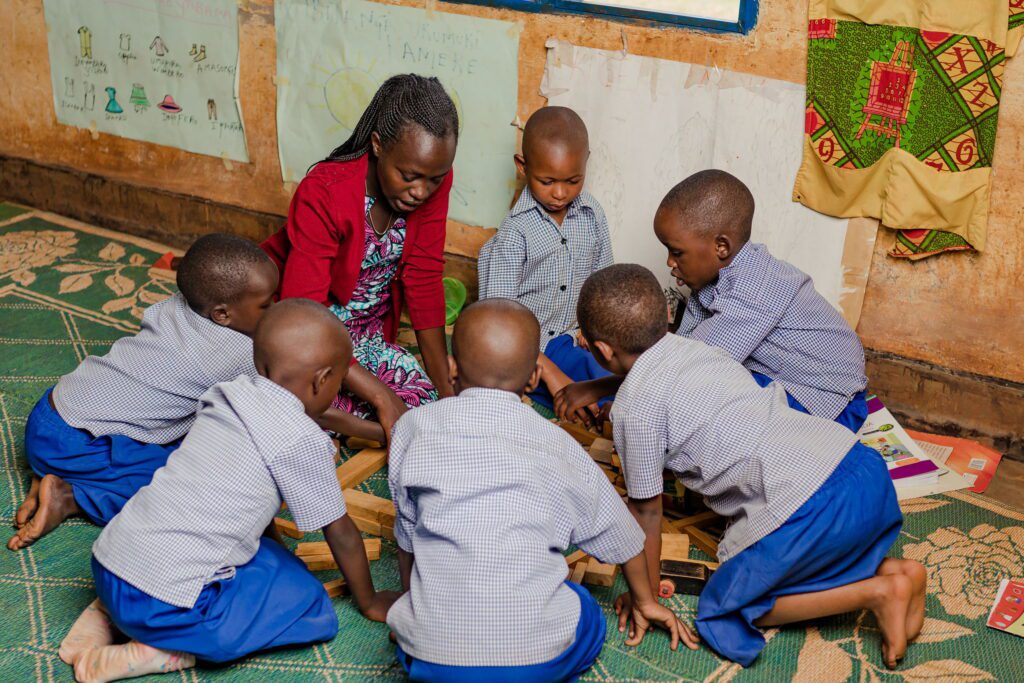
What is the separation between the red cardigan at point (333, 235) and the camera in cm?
311

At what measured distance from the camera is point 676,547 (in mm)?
2721

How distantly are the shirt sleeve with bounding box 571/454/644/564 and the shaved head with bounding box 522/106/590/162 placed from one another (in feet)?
5.11

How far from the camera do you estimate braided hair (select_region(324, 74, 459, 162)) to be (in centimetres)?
294

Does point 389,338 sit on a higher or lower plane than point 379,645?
higher

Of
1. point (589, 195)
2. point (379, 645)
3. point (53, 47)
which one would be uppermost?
point (53, 47)

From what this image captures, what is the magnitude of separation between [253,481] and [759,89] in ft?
7.32

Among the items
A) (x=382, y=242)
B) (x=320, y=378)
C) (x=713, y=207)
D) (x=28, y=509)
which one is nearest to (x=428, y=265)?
(x=382, y=242)

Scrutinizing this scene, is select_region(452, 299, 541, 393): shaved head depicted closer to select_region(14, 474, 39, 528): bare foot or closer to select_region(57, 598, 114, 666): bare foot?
select_region(57, 598, 114, 666): bare foot

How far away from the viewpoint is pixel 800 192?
346cm

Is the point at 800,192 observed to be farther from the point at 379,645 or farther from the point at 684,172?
the point at 379,645

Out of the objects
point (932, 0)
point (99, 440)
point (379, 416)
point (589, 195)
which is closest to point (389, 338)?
point (379, 416)

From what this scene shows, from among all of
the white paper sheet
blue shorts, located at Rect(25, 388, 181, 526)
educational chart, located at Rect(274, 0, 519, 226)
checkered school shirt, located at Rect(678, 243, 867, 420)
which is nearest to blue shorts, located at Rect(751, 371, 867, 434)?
checkered school shirt, located at Rect(678, 243, 867, 420)

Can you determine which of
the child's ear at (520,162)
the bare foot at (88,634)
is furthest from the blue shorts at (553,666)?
the child's ear at (520,162)

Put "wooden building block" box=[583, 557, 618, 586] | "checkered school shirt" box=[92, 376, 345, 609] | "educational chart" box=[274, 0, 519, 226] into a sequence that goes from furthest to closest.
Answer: "educational chart" box=[274, 0, 519, 226]
"wooden building block" box=[583, 557, 618, 586]
"checkered school shirt" box=[92, 376, 345, 609]
